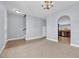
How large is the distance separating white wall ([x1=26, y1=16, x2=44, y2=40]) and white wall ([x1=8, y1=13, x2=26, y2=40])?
2.87 feet

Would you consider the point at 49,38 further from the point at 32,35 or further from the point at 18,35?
the point at 18,35

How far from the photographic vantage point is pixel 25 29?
27.6ft

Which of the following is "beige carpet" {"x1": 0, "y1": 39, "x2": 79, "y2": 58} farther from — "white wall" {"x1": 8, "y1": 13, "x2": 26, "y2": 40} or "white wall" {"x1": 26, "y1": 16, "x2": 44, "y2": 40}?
"white wall" {"x1": 26, "y1": 16, "x2": 44, "y2": 40}

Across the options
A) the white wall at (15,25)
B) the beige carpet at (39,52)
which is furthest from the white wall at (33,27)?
the beige carpet at (39,52)

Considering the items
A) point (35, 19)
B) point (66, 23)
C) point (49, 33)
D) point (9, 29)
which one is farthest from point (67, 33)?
point (9, 29)

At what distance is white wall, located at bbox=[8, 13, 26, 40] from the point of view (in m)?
7.41

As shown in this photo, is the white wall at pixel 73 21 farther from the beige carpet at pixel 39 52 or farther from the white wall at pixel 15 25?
the white wall at pixel 15 25

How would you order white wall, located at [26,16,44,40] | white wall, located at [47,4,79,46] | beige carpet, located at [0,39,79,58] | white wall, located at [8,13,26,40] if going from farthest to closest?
white wall, located at [26,16,44,40] < white wall, located at [8,13,26,40] < white wall, located at [47,4,79,46] < beige carpet, located at [0,39,79,58]

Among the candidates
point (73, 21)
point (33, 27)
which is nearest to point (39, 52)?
point (73, 21)

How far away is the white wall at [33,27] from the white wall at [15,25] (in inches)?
34.4

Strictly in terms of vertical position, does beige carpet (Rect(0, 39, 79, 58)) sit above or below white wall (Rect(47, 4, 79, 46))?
below

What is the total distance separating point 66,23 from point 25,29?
4263 millimetres

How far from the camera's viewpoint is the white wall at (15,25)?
24.3ft

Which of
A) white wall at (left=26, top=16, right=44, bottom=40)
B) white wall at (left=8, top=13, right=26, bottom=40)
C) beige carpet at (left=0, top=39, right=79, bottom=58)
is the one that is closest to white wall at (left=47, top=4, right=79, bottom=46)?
beige carpet at (left=0, top=39, right=79, bottom=58)
